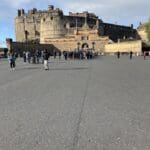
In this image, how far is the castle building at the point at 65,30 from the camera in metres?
111

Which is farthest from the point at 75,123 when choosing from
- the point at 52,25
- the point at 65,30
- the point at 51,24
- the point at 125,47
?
the point at 65,30

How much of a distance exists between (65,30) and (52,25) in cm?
387

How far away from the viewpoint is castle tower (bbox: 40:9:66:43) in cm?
11562

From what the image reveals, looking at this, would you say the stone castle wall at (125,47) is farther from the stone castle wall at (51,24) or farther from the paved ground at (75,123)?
the paved ground at (75,123)

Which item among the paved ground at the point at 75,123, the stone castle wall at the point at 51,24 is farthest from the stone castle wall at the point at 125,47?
the paved ground at the point at 75,123

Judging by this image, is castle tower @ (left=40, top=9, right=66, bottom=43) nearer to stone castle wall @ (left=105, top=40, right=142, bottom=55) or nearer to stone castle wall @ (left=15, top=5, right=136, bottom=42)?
stone castle wall @ (left=15, top=5, right=136, bottom=42)

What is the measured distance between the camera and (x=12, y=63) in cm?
3338

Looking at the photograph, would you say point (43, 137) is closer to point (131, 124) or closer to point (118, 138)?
point (118, 138)

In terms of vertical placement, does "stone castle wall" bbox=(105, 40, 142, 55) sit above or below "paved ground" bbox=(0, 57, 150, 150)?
above

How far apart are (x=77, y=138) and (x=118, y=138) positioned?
632mm

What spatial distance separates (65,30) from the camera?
11738 cm

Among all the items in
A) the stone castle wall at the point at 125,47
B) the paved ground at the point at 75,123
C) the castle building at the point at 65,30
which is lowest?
the paved ground at the point at 75,123

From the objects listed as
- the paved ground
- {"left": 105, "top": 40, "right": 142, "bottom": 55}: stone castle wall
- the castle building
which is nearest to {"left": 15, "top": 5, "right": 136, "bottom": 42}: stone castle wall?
the castle building

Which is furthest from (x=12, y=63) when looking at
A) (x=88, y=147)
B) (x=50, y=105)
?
(x=88, y=147)
